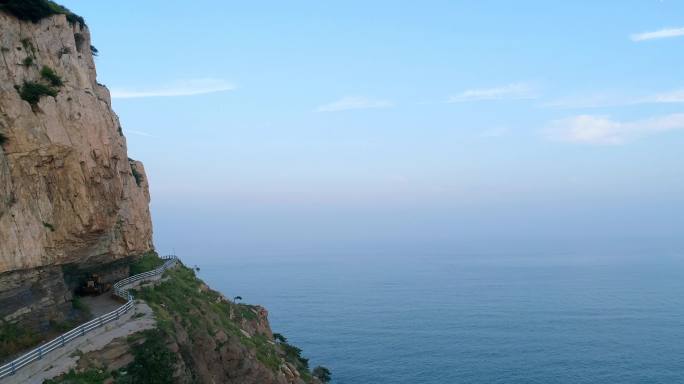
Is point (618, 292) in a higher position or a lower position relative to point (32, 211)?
lower

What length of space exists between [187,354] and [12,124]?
1434 cm

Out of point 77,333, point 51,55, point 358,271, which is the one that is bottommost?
point 358,271

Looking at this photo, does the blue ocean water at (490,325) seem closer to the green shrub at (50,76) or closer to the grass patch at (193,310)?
the grass patch at (193,310)

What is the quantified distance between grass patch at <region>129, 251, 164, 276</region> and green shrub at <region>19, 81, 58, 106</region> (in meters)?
20.6

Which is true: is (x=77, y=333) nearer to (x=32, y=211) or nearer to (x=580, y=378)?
(x=32, y=211)

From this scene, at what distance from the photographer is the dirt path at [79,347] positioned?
2019cm

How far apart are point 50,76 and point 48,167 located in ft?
17.5

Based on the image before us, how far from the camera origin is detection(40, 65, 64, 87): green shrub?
27125 mm

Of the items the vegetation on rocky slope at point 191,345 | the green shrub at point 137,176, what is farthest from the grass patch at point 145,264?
the green shrub at point 137,176

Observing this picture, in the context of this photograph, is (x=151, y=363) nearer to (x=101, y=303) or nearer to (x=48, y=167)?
(x=101, y=303)

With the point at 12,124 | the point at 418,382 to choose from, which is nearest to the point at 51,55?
the point at 12,124

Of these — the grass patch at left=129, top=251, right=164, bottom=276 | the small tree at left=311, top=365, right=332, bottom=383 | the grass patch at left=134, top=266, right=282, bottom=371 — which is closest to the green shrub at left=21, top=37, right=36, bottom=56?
the grass patch at left=134, top=266, right=282, bottom=371

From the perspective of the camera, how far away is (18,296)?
2367 cm

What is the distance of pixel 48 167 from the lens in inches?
1008
